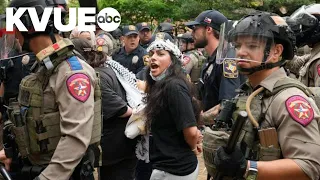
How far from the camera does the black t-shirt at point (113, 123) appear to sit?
4.18 meters

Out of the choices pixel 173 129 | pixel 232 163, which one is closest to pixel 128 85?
pixel 173 129

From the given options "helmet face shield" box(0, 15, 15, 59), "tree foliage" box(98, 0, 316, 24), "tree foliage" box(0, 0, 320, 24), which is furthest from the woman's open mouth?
"tree foliage" box(98, 0, 316, 24)

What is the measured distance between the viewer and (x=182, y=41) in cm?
887

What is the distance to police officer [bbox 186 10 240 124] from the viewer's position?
445cm

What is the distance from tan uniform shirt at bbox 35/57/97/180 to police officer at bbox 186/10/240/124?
2.02 meters

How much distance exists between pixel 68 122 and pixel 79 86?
0.23 m

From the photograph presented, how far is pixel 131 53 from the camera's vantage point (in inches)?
293

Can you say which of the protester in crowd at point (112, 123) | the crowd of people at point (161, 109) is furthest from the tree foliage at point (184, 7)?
the crowd of people at point (161, 109)

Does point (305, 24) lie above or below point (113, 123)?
above

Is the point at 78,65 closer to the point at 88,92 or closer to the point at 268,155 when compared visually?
the point at 88,92

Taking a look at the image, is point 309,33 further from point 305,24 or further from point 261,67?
point 261,67

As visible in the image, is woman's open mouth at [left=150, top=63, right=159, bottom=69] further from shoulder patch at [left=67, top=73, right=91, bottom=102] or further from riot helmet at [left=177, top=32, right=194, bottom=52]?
riot helmet at [left=177, top=32, right=194, bottom=52]

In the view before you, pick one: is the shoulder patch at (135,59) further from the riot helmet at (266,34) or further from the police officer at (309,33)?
the riot helmet at (266,34)

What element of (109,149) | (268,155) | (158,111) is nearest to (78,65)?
(158,111)
